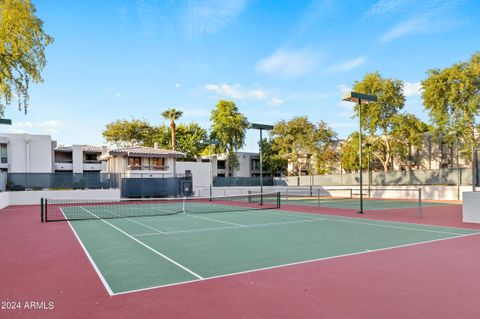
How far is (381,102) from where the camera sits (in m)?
38.2

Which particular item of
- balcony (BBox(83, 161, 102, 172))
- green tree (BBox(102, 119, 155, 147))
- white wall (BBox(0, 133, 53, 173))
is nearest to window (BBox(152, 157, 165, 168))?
white wall (BBox(0, 133, 53, 173))

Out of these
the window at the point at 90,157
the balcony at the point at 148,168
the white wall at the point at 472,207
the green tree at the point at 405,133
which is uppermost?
the green tree at the point at 405,133

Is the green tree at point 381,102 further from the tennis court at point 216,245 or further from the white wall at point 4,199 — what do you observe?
the white wall at point 4,199

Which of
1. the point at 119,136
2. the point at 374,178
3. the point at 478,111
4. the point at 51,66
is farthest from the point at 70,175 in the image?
the point at 478,111

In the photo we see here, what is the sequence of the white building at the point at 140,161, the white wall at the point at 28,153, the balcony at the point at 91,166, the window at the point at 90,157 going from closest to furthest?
the white building at the point at 140,161 < the white wall at the point at 28,153 < the balcony at the point at 91,166 < the window at the point at 90,157

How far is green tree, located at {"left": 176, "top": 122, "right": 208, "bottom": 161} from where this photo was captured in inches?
2357

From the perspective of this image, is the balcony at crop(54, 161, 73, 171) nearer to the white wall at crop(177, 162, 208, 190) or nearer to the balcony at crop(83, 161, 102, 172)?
the balcony at crop(83, 161, 102, 172)

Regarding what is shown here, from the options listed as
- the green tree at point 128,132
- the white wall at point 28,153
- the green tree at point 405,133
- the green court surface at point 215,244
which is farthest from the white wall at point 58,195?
the green tree at point 405,133

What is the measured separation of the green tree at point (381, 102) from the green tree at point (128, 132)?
110ft

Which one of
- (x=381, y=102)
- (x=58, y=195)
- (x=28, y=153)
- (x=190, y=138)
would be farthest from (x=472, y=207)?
(x=190, y=138)

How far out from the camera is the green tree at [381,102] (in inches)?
1499

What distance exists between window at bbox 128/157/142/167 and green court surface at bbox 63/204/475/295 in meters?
26.3

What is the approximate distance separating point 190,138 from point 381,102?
31.7 metres

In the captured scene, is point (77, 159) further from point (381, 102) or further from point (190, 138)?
point (381, 102)
